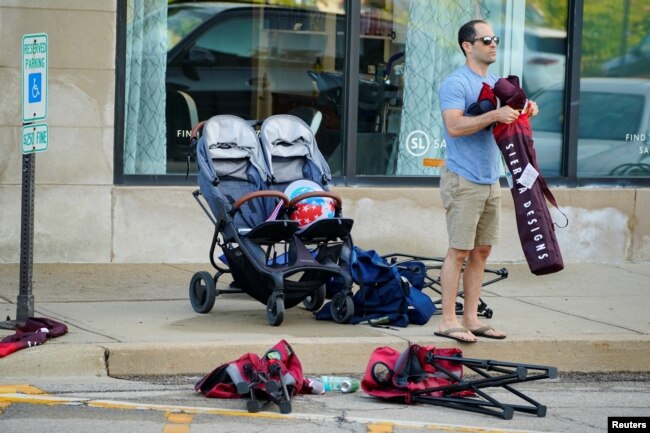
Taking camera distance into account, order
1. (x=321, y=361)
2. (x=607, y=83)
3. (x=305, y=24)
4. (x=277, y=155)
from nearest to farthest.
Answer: (x=321, y=361) < (x=277, y=155) < (x=305, y=24) < (x=607, y=83)

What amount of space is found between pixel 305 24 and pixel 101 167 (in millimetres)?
2363

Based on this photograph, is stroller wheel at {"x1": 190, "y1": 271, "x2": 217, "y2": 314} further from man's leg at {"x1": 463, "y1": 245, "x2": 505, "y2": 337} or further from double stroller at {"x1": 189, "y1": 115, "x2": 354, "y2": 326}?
man's leg at {"x1": 463, "y1": 245, "x2": 505, "y2": 337}

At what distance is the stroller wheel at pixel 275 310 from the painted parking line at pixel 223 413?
175 cm

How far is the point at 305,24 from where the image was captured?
1155 centimetres

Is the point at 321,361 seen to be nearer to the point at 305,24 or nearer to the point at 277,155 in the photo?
the point at 277,155

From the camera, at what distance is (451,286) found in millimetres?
8203

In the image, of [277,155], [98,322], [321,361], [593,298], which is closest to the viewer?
[321,361]

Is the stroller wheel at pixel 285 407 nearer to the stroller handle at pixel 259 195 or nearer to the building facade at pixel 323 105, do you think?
the stroller handle at pixel 259 195

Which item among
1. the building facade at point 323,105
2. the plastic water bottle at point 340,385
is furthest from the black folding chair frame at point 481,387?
the building facade at point 323,105

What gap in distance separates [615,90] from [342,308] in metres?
5.11

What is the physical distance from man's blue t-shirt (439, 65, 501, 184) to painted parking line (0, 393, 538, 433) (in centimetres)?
215

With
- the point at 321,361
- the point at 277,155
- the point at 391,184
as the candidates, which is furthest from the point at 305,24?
the point at 321,361

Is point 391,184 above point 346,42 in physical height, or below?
below

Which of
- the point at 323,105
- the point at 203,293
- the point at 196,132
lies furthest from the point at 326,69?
the point at 203,293
